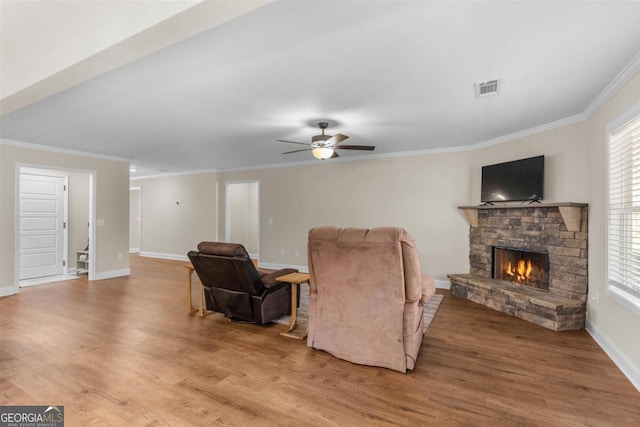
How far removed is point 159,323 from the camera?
11.9ft

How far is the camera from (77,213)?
267 inches

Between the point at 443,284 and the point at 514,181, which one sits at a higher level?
the point at 514,181

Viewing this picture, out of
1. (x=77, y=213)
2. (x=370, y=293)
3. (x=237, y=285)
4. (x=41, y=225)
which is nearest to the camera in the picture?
(x=370, y=293)

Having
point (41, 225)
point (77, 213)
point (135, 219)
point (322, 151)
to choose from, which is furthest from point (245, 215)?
point (322, 151)

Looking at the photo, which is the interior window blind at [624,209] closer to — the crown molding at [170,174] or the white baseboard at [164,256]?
the crown molding at [170,174]

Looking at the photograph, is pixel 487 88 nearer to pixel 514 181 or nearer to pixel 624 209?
pixel 624 209

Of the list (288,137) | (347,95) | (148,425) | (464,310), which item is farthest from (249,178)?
(148,425)

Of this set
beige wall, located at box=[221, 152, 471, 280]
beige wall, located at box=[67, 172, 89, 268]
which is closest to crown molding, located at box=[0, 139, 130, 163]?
beige wall, located at box=[67, 172, 89, 268]

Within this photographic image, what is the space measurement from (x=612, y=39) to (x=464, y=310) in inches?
127

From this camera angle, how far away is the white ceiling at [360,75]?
1.88 m

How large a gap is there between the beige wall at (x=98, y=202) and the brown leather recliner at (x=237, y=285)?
143 inches

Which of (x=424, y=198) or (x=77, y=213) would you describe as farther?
(x=77, y=213)

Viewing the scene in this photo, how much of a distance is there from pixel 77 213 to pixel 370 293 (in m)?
7.05

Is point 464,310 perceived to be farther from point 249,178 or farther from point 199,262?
point 249,178
